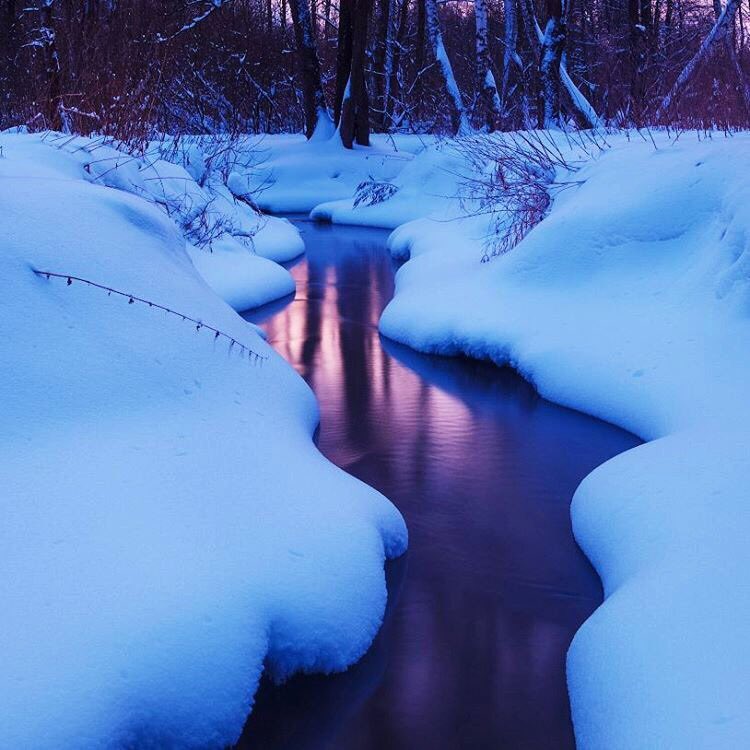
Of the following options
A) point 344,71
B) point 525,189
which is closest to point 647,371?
Result: point 525,189

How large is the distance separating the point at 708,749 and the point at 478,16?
13219 mm

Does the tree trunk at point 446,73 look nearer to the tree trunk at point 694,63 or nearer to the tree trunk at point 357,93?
the tree trunk at point 357,93

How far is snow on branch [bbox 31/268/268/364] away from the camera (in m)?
3.84

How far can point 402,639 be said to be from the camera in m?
3.29

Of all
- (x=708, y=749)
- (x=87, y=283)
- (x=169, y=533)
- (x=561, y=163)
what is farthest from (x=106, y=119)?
(x=708, y=749)

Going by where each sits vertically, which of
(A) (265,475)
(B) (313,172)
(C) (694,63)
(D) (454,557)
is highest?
(C) (694,63)

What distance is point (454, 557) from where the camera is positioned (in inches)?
152

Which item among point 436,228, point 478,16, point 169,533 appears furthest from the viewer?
point 478,16

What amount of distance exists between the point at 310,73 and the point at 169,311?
13.8m

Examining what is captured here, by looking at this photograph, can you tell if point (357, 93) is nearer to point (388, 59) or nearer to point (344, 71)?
point (344, 71)

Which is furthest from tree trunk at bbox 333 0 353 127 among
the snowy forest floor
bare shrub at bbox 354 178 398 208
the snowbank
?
the snowy forest floor

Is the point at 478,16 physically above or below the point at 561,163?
above

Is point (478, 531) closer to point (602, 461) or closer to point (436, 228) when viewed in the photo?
point (602, 461)

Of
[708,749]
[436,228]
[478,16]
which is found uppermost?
[478,16]
